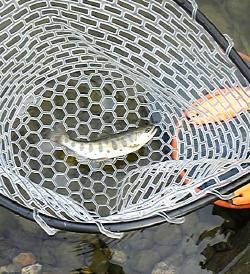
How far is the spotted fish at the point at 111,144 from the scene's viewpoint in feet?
9.21

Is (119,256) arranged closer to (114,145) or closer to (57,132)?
(114,145)

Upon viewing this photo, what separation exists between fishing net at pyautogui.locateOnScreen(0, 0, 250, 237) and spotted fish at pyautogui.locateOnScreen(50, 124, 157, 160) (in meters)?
0.09

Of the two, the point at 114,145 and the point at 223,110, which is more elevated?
the point at 223,110

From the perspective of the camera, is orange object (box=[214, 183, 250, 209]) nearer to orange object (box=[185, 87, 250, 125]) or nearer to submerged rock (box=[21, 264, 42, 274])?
orange object (box=[185, 87, 250, 125])

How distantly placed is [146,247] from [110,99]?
681mm

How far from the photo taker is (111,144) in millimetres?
2824

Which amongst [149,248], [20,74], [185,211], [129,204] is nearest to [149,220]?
[185,211]

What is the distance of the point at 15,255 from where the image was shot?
9.59 feet

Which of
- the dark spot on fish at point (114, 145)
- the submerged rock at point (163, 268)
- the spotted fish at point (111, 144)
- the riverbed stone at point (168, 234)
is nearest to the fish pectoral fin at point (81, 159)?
the spotted fish at point (111, 144)

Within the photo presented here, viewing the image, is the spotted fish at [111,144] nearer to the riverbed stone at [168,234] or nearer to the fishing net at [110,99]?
the fishing net at [110,99]

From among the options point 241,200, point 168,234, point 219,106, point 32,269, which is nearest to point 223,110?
point 219,106

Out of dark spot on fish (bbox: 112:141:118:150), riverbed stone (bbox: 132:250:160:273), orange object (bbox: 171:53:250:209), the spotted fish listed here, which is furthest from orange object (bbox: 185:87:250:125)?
riverbed stone (bbox: 132:250:160:273)

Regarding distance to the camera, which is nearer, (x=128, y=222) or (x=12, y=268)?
(x=128, y=222)

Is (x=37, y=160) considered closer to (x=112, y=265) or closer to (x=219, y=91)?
(x=112, y=265)
